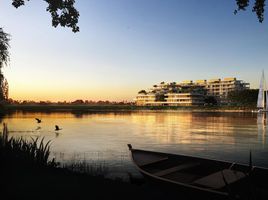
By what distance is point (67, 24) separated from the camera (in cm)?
1068

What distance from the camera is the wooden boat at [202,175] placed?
30.7ft

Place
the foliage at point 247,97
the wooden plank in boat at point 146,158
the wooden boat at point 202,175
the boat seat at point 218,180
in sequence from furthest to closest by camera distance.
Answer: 1. the foliage at point 247,97
2. the wooden plank in boat at point 146,158
3. the boat seat at point 218,180
4. the wooden boat at point 202,175

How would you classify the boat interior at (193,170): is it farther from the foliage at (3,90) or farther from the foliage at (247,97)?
the foliage at (247,97)

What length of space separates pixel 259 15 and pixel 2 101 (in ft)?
36.9

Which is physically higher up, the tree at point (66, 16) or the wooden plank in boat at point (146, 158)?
the tree at point (66, 16)

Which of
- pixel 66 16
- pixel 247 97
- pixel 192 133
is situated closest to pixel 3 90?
pixel 66 16

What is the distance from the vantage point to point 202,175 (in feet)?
41.4

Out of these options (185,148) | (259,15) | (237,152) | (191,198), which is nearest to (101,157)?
(185,148)

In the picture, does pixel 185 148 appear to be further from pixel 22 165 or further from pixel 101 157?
pixel 22 165

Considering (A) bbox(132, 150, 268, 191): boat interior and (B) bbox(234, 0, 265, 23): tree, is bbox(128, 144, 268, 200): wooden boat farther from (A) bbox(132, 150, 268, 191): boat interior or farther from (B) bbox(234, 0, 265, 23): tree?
(B) bbox(234, 0, 265, 23): tree

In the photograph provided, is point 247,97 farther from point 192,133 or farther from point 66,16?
point 66,16

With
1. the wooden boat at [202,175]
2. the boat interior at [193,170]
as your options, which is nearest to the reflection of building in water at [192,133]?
the boat interior at [193,170]

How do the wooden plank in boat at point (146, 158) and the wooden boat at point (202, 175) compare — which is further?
the wooden plank in boat at point (146, 158)

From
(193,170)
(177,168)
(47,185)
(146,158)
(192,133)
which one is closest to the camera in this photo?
(47,185)
